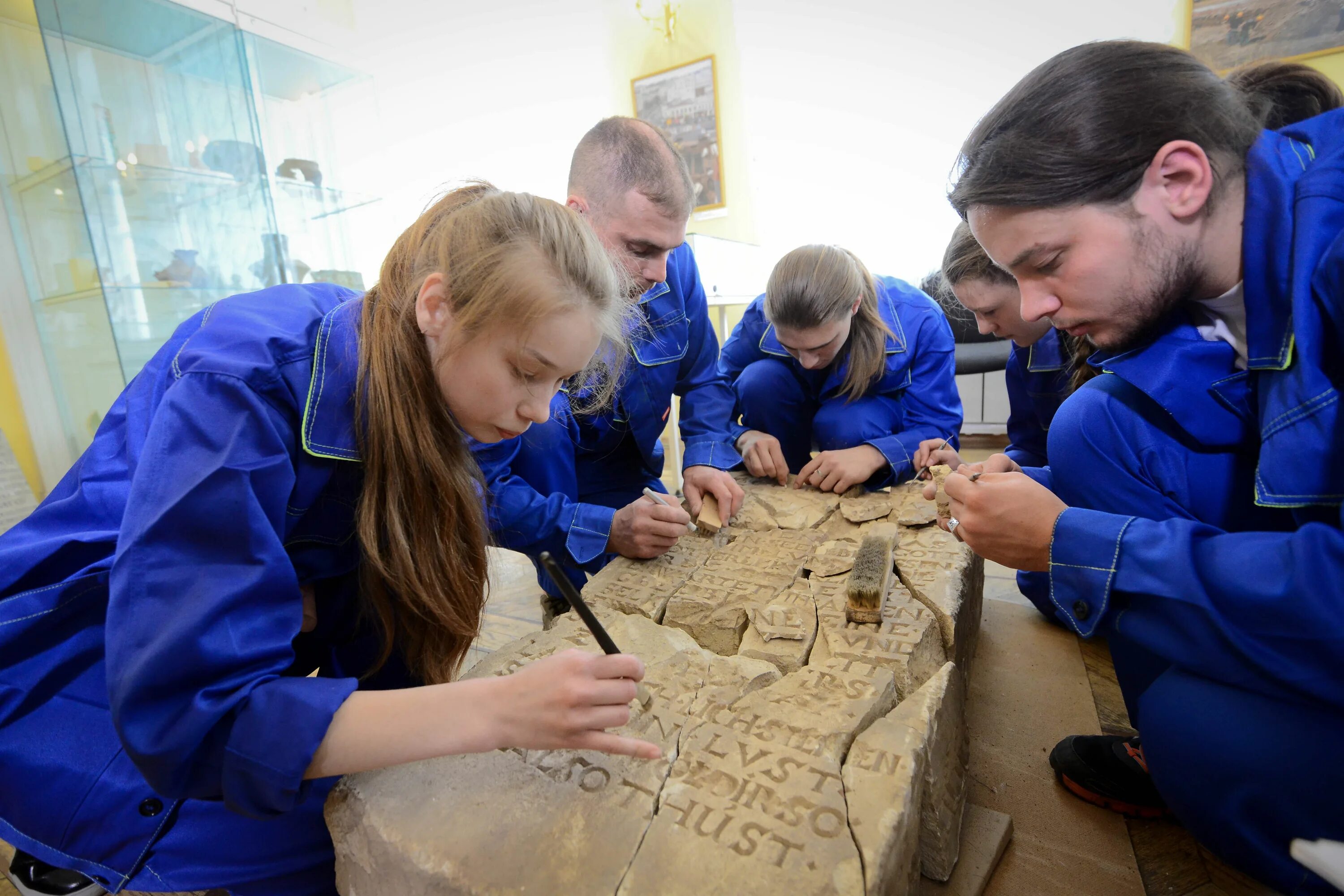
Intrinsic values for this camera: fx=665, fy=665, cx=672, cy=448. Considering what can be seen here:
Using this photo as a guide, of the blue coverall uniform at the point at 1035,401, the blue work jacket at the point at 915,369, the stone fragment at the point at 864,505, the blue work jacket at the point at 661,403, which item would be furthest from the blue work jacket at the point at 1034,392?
the blue work jacket at the point at 661,403

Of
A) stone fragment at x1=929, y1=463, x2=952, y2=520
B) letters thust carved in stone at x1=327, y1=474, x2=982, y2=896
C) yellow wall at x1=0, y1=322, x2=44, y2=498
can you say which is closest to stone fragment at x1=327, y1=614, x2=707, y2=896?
letters thust carved in stone at x1=327, y1=474, x2=982, y2=896

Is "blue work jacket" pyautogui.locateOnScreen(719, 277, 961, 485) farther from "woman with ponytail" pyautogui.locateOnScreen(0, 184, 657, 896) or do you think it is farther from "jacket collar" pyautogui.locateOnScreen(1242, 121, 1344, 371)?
"woman with ponytail" pyautogui.locateOnScreen(0, 184, 657, 896)

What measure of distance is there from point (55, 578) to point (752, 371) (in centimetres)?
236

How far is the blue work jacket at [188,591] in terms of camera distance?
0.86 m

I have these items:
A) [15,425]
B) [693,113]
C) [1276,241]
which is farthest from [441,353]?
[693,113]

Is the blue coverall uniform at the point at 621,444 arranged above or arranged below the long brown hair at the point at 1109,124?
below

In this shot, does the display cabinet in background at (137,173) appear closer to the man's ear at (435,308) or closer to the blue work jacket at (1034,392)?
the man's ear at (435,308)

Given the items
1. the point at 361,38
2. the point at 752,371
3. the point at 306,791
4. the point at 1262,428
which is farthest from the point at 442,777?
the point at 361,38

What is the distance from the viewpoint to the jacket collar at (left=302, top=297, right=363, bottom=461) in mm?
1085

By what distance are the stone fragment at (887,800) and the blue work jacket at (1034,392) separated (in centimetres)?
152

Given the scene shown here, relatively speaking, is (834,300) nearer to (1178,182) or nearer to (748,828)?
(1178,182)

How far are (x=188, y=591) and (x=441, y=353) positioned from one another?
0.50m

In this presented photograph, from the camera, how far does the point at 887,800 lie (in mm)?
970

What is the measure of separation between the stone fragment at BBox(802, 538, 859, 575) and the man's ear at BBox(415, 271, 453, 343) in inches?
44.8
